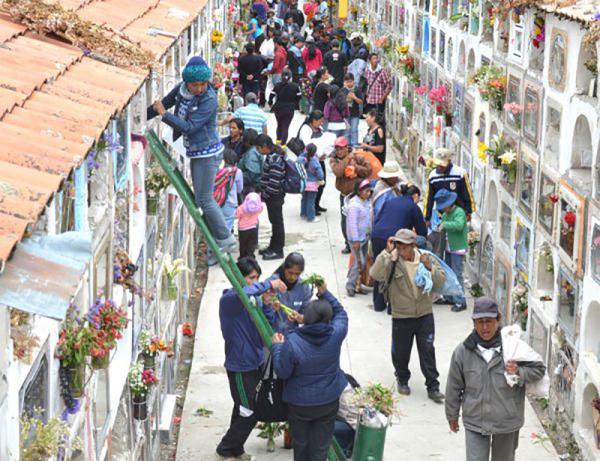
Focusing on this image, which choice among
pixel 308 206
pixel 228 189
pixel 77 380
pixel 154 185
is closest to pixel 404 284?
pixel 154 185

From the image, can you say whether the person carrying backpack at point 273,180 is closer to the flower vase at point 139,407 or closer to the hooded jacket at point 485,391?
the flower vase at point 139,407

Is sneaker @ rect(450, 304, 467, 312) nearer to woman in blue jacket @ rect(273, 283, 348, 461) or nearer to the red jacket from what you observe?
woman in blue jacket @ rect(273, 283, 348, 461)

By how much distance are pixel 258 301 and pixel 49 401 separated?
→ 3640 mm

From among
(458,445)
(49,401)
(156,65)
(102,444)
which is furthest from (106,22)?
(458,445)

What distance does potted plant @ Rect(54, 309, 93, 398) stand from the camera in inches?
205

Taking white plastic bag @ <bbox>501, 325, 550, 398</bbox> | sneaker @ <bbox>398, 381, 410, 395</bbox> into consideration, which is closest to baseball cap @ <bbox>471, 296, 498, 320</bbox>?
white plastic bag @ <bbox>501, 325, 550, 398</bbox>

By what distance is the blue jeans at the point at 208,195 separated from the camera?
29.5 feet

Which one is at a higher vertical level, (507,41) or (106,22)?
(106,22)

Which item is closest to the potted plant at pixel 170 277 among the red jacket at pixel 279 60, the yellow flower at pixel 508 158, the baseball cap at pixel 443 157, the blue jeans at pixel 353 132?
the yellow flower at pixel 508 158

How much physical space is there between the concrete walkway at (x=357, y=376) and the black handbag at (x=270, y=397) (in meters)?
0.68

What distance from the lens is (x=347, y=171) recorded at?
1330cm

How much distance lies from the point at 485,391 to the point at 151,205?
8.29 ft

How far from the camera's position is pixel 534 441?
30.7 ft

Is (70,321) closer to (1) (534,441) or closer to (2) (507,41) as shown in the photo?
(1) (534,441)
